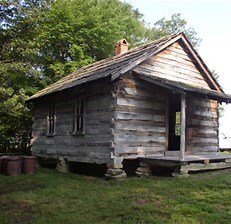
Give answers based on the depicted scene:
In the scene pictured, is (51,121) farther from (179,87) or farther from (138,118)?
(179,87)

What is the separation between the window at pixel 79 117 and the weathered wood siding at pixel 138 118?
2263mm

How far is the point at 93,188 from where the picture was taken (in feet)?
31.8

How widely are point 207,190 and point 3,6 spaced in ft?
35.6

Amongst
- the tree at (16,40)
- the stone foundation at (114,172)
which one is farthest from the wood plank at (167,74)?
the tree at (16,40)

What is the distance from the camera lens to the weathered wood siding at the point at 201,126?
543 inches

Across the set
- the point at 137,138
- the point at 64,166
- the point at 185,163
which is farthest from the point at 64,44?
the point at 185,163

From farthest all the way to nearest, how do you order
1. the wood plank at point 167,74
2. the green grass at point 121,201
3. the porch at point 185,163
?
the wood plank at point 167,74 < the porch at point 185,163 < the green grass at point 121,201

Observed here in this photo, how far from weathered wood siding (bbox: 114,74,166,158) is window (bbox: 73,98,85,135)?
2263 mm

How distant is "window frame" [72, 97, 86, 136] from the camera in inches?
517

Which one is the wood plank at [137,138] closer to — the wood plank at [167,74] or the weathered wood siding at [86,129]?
the weathered wood siding at [86,129]

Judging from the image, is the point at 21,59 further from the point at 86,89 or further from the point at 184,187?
the point at 184,187

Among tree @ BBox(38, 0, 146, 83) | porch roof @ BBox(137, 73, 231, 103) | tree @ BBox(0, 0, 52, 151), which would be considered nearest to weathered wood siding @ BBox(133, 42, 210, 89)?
porch roof @ BBox(137, 73, 231, 103)

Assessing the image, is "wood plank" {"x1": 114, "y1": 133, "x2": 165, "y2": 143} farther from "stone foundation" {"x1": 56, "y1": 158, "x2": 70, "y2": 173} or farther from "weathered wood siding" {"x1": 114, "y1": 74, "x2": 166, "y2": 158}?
"stone foundation" {"x1": 56, "y1": 158, "x2": 70, "y2": 173}

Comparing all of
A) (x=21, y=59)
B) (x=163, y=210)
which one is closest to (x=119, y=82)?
(x=163, y=210)
